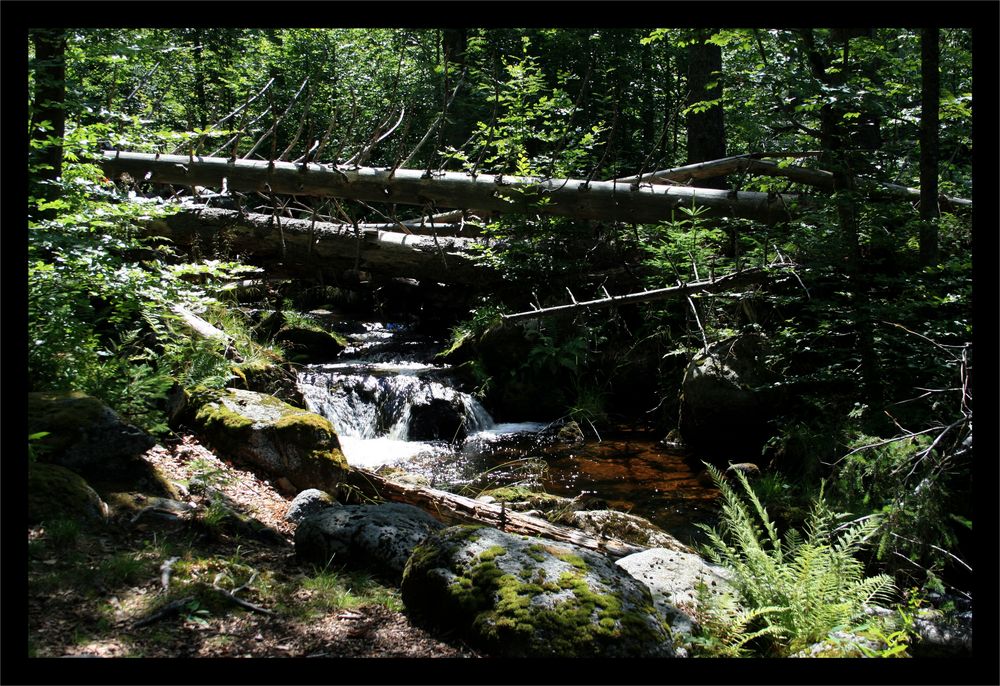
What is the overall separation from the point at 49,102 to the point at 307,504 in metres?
3.29

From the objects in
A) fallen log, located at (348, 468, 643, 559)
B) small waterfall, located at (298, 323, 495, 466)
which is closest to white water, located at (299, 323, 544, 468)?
small waterfall, located at (298, 323, 495, 466)

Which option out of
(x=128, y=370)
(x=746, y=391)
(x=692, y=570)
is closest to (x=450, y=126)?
(x=746, y=391)

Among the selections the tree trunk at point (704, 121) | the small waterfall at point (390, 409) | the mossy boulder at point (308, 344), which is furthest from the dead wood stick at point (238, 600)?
the tree trunk at point (704, 121)

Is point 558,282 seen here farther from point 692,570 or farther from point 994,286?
point 994,286

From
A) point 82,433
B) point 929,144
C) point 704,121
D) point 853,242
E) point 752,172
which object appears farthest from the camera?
point 704,121

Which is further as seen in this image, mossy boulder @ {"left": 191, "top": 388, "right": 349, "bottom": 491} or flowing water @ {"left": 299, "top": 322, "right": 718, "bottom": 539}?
flowing water @ {"left": 299, "top": 322, "right": 718, "bottom": 539}

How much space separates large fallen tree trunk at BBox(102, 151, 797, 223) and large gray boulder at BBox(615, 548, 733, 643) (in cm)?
537

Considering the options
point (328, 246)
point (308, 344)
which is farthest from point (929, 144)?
point (308, 344)

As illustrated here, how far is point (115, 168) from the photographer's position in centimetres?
948

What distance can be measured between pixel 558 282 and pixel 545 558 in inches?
262

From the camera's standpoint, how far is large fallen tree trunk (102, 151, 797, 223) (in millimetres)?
8953

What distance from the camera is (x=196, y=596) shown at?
3.26 meters

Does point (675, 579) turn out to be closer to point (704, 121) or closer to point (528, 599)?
point (528, 599)

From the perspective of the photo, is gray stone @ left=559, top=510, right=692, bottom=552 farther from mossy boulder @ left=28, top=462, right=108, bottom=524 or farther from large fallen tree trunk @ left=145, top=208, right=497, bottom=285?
large fallen tree trunk @ left=145, top=208, right=497, bottom=285
